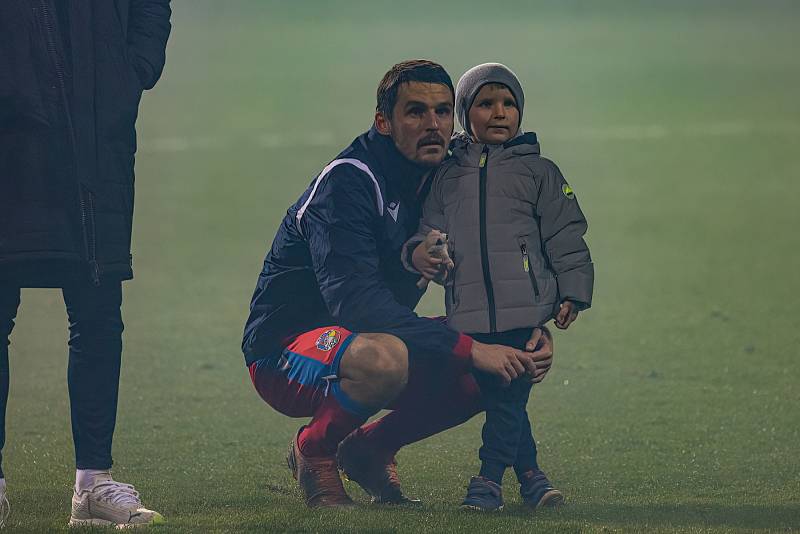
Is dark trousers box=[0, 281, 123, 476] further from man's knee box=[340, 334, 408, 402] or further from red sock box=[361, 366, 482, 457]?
red sock box=[361, 366, 482, 457]

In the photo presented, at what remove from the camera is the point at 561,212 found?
4441 mm

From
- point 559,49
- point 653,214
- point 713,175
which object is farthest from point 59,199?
point 559,49

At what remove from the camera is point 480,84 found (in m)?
4.52

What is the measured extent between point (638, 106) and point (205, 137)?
457 cm

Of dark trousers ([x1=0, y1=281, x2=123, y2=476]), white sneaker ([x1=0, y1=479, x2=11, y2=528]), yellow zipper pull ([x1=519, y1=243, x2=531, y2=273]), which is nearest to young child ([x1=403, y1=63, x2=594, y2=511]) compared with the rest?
yellow zipper pull ([x1=519, y1=243, x2=531, y2=273])

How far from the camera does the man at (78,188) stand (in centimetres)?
418

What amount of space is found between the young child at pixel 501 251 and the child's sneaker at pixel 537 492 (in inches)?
5.3

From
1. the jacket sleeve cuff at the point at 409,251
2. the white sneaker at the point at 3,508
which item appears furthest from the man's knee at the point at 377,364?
the white sneaker at the point at 3,508

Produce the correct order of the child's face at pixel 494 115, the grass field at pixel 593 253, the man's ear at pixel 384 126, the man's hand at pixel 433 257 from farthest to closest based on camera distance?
1. the grass field at pixel 593 253
2. the man's ear at pixel 384 126
3. the child's face at pixel 494 115
4. the man's hand at pixel 433 257

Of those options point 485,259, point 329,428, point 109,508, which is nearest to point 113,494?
point 109,508

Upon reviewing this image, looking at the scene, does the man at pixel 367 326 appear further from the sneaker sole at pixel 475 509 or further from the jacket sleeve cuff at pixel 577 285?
the sneaker sole at pixel 475 509

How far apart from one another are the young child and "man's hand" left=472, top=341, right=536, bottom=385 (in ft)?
0.20

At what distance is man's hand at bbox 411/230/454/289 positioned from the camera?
4.40 metres

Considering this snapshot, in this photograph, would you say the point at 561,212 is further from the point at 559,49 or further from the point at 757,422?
the point at 559,49
